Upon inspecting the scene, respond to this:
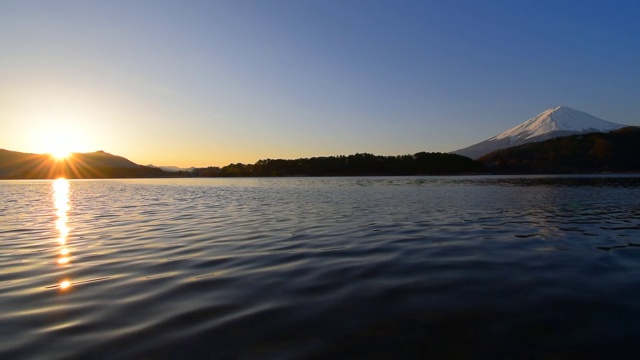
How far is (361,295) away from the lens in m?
8.44

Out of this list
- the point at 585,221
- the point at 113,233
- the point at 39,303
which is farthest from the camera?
the point at 585,221

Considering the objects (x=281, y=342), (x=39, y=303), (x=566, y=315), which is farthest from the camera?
(x=39, y=303)

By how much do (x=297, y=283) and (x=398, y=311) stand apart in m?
2.96

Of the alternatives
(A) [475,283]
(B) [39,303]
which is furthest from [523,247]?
(B) [39,303]

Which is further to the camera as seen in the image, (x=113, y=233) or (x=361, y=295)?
(x=113, y=233)

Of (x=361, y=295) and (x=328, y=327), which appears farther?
(x=361, y=295)

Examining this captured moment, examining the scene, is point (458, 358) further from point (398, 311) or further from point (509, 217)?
point (509, 217)

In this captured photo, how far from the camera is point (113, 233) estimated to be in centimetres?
1858

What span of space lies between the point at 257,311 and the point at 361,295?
2.47 m

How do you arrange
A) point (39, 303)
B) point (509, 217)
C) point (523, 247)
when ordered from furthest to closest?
point (509, 217) < point (523, 247) < point (39, 303)

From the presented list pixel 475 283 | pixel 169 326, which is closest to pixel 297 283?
pixel 169 326

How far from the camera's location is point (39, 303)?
805 centimetres

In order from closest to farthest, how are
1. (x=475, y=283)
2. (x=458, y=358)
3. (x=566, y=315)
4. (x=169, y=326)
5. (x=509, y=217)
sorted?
1. (x=458, y=358)
2. (x=169, y=326)
3. (x=566, y=315)
4. (x=475, y=283)
5. (x=509, y=217)

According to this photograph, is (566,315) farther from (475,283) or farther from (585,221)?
(585,221)
